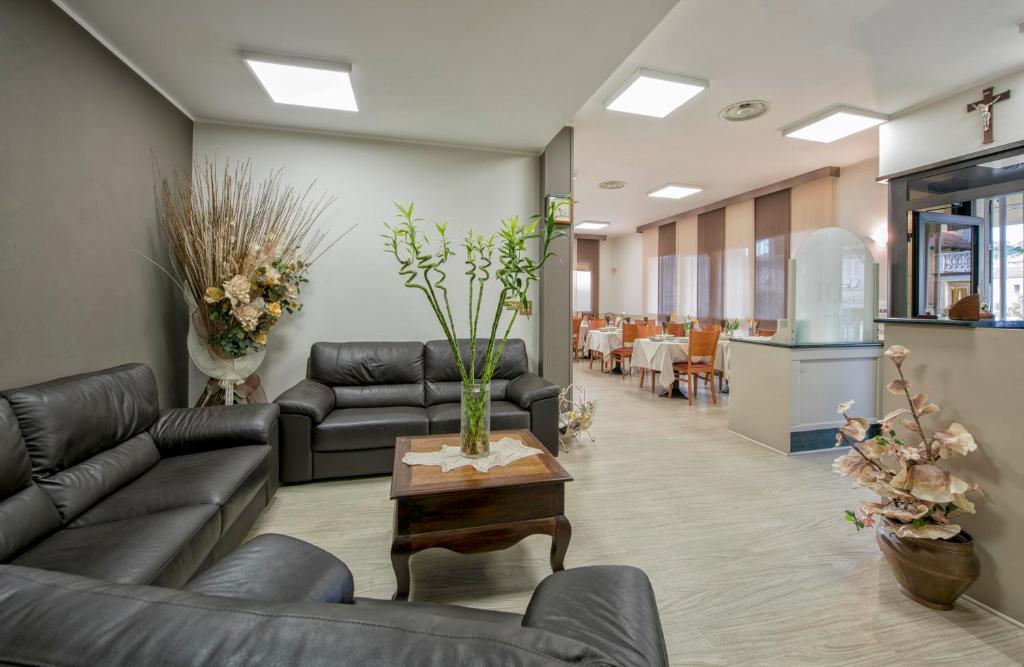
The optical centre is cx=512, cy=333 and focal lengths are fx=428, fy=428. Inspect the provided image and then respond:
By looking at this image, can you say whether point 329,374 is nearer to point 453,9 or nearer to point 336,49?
→ point 336,49

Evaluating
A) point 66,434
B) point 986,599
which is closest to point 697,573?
point 986,599

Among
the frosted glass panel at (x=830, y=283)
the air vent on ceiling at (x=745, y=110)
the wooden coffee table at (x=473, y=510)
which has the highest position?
the air vent on ceiling at (x=745, y=110)

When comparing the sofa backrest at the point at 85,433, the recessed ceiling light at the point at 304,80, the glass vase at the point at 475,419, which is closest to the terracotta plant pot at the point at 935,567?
the glass vase at the point at 475,419

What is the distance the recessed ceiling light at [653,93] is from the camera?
125 inches

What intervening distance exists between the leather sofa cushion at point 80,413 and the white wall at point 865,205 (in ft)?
22.2

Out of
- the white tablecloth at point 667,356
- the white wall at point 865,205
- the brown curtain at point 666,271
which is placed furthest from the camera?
the brown curtain at point 666,271

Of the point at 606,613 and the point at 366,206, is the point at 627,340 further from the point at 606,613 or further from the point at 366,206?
the point at 606,613

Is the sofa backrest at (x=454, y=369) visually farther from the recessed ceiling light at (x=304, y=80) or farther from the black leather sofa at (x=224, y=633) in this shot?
the black leather sofa at (x=224, y=633)

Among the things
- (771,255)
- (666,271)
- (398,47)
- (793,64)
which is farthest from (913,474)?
(666,271)

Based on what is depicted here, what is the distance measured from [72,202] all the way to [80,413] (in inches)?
48.1

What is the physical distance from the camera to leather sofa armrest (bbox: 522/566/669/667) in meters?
0.71

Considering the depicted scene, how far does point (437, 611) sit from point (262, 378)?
3.45 metres

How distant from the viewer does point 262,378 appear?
375 centimetres

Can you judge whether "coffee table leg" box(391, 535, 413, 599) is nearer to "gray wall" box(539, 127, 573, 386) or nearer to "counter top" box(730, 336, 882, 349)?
"gray wall" box(539, 127, 573, 386)
